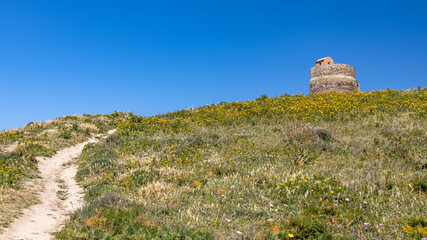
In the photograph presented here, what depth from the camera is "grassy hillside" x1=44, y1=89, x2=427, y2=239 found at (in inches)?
214

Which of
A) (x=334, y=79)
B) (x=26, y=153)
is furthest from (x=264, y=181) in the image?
(x=334, y=79)

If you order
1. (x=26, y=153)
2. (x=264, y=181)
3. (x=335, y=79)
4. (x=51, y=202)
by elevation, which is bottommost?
(x=51, y=202)

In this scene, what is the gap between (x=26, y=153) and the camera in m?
13.9

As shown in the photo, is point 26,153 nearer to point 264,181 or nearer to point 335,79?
point 264,181

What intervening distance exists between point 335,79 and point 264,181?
101 ft

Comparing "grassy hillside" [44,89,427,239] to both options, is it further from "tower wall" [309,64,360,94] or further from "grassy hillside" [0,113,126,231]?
"tower wall" [309,64,360,94]

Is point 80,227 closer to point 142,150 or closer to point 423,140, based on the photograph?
point 142,150

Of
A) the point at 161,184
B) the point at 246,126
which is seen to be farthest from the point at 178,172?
the point at 246,126

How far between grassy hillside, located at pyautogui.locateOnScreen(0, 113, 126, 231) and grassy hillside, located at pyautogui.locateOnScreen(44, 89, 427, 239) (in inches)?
73.5

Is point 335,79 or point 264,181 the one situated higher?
point 335,79

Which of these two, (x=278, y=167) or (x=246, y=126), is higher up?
(x=246, y=126)

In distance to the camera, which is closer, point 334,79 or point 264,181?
point 264,181

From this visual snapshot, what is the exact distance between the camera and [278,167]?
9562 mm

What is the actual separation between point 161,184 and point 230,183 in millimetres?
2150
